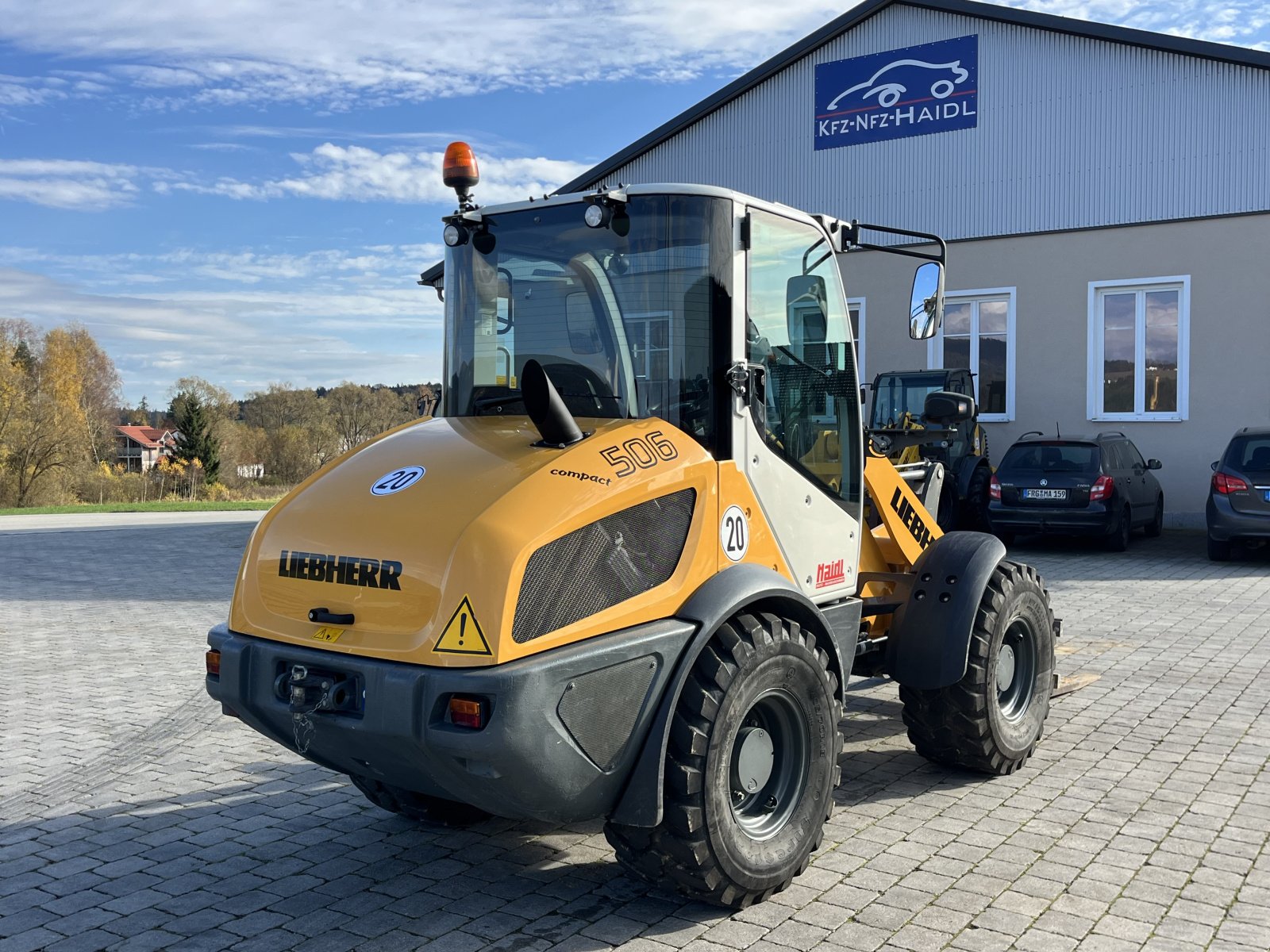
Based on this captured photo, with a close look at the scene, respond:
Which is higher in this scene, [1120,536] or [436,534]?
[436,534]

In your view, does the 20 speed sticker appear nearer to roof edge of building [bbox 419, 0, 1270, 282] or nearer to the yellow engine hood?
the yellow engine hood

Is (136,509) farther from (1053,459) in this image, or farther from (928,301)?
(928,301)

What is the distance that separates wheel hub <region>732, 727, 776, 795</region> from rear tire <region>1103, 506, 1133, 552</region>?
12288 mm

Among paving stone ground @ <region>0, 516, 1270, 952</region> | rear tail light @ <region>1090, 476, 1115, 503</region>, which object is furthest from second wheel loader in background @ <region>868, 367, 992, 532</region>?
paving stone ground @ <region>0, 516, 1270, 952</region>

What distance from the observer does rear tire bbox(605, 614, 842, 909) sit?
12.3ft

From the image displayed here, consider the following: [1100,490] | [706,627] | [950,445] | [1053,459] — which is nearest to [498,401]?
[706,627]

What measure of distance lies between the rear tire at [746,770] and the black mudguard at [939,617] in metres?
0.95

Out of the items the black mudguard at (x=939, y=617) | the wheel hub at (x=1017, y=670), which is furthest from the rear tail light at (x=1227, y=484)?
the black mudguard at (x=939, y=617)

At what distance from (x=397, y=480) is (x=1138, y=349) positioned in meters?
17.6

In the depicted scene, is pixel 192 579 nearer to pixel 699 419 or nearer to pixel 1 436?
pixel 699 419

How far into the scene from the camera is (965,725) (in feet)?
17.3

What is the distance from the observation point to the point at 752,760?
162 inches

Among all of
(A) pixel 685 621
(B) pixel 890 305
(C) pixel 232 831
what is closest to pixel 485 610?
(A) pixel 685 621

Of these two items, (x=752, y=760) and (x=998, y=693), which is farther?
(x=998, y=693)
